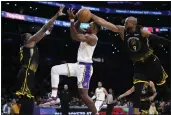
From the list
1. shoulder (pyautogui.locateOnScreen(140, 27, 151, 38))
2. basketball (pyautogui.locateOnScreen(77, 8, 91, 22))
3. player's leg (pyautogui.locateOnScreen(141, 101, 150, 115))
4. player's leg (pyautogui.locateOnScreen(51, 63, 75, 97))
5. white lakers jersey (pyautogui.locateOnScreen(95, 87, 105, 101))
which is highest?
basketball (pyautogui.locateOnScreen(77, 8, 91, 22))

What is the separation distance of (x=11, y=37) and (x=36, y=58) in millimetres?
22446

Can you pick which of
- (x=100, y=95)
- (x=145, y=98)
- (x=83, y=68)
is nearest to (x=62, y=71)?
(x=83, y=68)

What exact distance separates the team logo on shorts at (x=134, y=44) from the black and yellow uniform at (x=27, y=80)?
201cm

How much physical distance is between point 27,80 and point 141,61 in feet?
8.20

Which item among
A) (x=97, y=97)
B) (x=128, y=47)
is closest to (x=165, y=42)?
(x=128, y=47)

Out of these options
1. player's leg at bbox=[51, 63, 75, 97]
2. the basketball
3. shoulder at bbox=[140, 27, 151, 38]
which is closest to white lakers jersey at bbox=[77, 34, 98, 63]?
player's leg at bbox=[51, 63, 75, 97]

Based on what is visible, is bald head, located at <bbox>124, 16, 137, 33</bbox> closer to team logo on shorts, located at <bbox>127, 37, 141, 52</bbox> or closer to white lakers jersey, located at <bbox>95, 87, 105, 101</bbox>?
team logo on shorts, located at <bbox>127, 37, 141, 52</bbox>

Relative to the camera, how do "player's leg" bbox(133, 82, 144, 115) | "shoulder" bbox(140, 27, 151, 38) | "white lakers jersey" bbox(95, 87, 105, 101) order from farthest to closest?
"white lakers jersey" bbox(95, 87, 105, 101) < "player's leg" bbox(133, 82, 144, 115) < "shoulder" bbox(140, 27, 151, 38)

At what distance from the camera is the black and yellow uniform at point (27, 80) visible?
6988 mm

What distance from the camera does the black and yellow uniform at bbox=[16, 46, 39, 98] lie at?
7.14 meters

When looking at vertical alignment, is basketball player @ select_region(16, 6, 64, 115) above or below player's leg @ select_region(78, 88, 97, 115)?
above

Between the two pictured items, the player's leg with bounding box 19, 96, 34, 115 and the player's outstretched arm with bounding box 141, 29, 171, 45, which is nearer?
the player's outstretched arm with bounding box 141, 29, 171, 45

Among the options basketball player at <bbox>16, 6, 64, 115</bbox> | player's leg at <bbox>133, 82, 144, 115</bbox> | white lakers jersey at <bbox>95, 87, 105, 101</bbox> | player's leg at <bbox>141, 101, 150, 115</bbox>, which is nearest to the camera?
basketball player at <bbox>16, 6, 64, 115</bbox>

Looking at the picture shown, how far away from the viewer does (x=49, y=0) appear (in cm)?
2538
